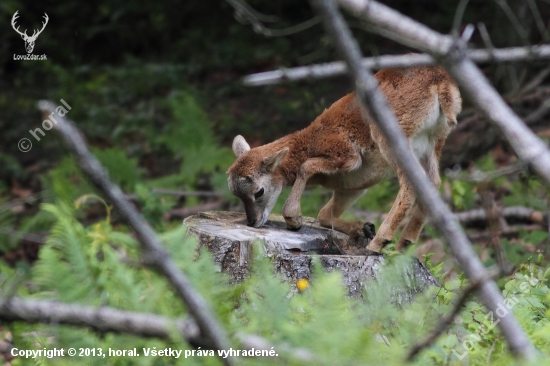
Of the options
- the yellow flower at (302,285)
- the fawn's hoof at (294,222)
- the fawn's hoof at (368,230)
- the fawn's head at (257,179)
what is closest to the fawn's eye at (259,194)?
the fawn's head at (257,179)

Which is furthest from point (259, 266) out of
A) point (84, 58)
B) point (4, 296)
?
point (84, 58)

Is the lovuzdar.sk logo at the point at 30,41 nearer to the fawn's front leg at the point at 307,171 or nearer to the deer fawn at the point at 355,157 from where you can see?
the deer fawn at the point at 355,157

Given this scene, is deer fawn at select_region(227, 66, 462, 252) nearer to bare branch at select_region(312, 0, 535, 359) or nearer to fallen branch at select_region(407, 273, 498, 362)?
bare branch at select_region(312, 0, 535, 359)

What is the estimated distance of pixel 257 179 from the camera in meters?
6.43

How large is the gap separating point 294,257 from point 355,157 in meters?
1.71

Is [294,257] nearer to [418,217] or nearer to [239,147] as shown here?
[418,217]

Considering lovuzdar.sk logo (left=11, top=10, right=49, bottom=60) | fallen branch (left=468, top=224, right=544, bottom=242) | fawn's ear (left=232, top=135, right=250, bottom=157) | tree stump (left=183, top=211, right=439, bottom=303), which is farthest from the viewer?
lovuzdar.sk logo (left=11, top=10, right=49, bottom=60)

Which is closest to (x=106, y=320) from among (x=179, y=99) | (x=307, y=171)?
(x=307, y=171)

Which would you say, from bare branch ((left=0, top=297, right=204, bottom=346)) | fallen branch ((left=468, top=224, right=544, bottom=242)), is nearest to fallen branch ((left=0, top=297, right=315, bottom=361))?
bare branch ((left=0, top=297, right=204, bottom=346))

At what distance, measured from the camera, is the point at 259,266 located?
10.1ft

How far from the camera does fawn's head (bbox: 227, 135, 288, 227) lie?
20.7ft

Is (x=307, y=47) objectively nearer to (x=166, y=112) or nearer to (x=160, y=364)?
(x=166, y=112)

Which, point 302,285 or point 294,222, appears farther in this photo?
point 294,222

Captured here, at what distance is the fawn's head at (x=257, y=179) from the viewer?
6316 millimetres
